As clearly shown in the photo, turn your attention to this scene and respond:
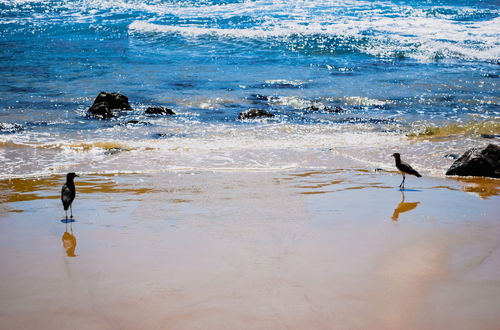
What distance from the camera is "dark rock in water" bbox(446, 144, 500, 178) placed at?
8.72 meters

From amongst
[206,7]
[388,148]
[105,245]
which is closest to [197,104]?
[388,148]

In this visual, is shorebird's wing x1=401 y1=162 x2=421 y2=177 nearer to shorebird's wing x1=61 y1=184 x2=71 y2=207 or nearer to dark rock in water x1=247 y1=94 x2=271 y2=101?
shorebird's wing x1=61 y1=184 x2=71 y2=207

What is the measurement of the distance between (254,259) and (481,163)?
531 cm

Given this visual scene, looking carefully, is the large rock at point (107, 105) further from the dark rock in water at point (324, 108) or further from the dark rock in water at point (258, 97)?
the dark rock in water at point (324, 108)

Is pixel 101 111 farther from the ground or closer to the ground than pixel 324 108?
farther from the ground

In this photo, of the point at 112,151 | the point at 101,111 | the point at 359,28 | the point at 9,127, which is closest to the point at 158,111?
the point at 101,111

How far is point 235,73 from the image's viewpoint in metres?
22.5

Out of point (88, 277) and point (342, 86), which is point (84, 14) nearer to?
point (342, 86)

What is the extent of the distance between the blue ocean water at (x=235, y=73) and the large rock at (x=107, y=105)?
1.36ft

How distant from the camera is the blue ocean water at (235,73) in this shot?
502 inches

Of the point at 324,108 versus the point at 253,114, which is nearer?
the point at 253,114

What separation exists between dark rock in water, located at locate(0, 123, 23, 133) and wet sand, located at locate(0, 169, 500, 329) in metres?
6.19

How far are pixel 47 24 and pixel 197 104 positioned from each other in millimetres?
19601

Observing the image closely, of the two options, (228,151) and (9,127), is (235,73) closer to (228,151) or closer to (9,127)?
(9,127)
